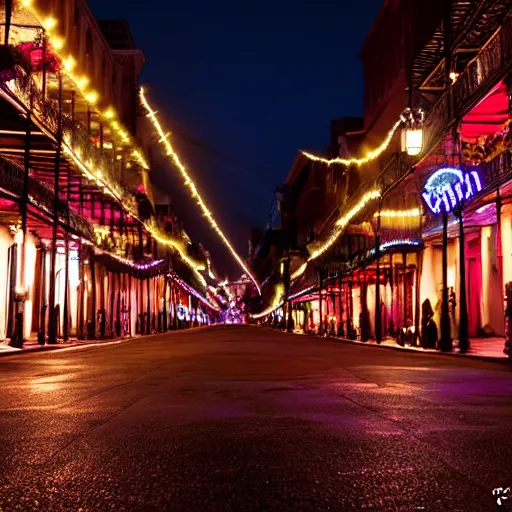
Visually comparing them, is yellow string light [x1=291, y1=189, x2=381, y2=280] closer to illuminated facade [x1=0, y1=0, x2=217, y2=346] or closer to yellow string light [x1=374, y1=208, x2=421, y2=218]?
yellow string light [x1=374, y1=208, x2=421, y2=218]

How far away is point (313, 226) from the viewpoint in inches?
3027

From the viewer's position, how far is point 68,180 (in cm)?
3120

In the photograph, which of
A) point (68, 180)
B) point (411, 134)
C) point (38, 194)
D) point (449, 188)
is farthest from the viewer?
point (68, 180)

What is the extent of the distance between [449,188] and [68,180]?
16501mm

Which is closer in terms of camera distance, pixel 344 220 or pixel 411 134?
pixel 411 134

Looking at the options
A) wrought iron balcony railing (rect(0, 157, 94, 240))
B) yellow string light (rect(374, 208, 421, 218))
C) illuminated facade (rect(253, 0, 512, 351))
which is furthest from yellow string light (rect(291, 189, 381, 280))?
wrought iron balcony railing (rect(0, 157, 94, 240))

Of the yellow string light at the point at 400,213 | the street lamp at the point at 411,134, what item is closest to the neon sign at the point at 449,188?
the street lamp at the point at 411,134

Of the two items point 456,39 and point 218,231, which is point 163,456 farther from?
point 218,231

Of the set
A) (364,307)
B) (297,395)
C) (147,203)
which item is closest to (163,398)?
(297,395)

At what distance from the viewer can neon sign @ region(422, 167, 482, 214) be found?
20.4m

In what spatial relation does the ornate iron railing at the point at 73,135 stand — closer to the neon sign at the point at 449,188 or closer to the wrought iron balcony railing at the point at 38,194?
the wrought iron balcony railing at the point at 38,194

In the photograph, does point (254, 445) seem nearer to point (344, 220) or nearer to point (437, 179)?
point (437, 179)

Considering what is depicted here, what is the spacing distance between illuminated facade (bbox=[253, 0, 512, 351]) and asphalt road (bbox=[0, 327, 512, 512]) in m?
→ 9.49

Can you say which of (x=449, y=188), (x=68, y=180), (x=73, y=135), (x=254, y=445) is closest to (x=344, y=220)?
(x=68, y=180)
